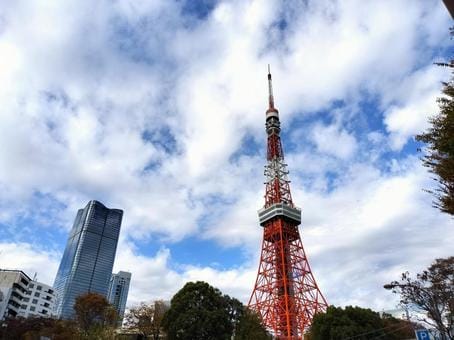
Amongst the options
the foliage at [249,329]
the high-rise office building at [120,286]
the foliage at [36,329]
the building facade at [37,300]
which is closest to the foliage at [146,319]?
the foliage at [36,329]

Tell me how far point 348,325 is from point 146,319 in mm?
17962

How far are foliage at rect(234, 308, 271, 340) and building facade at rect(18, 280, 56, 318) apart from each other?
47.6 meters

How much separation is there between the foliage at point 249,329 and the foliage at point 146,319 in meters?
7.73

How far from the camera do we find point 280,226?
4312 centimetres

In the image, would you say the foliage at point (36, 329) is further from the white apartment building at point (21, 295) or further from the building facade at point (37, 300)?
the building facade at point (37, 300)

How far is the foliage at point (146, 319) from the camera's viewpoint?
99.4 ft

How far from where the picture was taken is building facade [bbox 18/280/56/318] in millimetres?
60062

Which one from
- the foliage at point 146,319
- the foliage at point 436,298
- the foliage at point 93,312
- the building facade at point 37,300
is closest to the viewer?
the foliage at point 436,298

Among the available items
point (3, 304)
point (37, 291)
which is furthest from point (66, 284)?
point (3, 304)

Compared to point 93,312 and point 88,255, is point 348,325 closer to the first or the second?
point 93,312

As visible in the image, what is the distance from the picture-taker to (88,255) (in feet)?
490

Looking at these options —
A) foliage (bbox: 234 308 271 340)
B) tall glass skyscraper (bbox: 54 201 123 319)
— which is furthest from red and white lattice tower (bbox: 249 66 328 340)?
tall glass skyscraper (bbox: 54 201 123 319)

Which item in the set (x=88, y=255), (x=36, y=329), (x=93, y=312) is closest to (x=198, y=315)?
(x=93, y=312)

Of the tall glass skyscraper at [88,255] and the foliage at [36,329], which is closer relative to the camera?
the foliage at [36,329]
